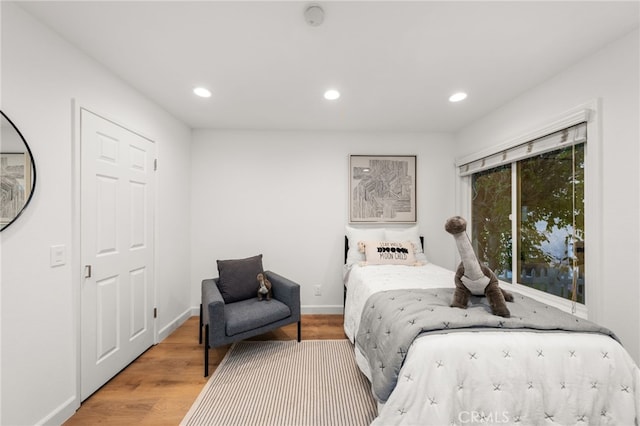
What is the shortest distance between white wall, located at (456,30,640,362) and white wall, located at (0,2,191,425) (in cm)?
353

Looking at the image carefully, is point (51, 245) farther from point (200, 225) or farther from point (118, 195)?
point (200, 225)

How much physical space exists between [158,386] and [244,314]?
0.77 metres

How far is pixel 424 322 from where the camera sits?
142 centimetres

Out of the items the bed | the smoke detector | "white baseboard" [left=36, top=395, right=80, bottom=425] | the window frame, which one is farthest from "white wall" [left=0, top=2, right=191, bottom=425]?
the window frame

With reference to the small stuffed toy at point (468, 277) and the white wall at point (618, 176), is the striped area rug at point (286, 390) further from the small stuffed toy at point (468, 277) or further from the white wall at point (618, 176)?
the white wall at point (618, 176)

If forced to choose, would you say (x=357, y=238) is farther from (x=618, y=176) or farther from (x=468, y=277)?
(x=618, y=176)

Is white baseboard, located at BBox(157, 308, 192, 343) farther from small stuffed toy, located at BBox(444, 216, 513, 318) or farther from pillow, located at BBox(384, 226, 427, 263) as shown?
small stuffed toy, located at BBox(444, 216, 513, 318)

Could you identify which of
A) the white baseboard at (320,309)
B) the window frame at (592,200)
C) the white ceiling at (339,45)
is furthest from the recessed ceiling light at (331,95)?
the white baseboard at (320,309)

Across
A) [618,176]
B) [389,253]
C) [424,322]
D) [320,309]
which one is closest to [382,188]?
[389,253]

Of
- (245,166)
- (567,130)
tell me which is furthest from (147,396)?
(567,130)

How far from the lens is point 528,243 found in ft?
8.13

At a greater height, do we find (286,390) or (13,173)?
(13,173)

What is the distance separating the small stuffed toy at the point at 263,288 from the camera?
2.63m

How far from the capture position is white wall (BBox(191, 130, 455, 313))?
333cm
